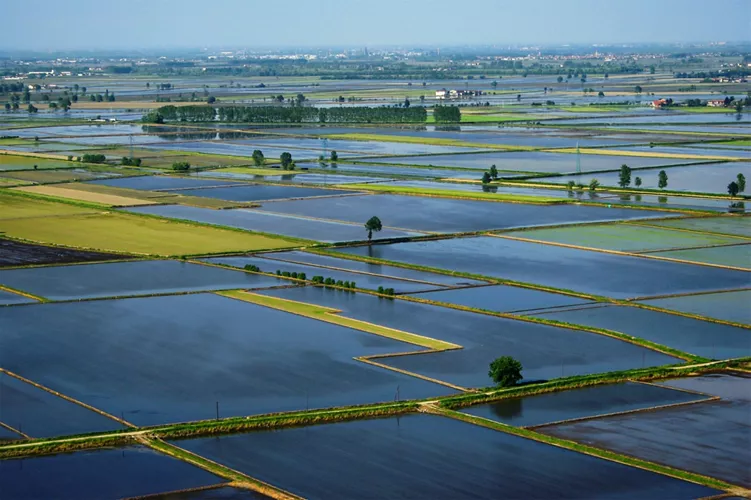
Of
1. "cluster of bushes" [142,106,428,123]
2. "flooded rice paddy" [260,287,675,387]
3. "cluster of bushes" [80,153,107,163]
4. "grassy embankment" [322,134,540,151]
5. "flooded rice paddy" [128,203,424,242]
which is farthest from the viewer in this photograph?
"cluster of bushes" [142,106,428,123]

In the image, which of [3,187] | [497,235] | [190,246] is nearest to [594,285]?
[497,235]

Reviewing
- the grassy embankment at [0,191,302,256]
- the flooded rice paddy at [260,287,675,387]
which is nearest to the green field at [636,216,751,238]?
the grassy embankment at [0,191,302,256]

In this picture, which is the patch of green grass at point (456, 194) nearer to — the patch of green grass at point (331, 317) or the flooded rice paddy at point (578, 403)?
the patch of green grass at point (331, 317)

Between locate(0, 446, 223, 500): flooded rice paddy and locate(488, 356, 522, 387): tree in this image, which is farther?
locate(488, 356, 522, 387): tree

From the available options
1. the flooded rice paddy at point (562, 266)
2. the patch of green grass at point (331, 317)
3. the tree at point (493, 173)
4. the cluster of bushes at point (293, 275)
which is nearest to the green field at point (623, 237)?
the flooded rice paddy at point (562, 266)

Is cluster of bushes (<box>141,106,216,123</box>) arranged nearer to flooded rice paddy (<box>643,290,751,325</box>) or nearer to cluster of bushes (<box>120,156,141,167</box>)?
cluster of bushes (<box>120,156,141,167</box>)

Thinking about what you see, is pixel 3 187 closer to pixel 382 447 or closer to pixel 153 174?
pixel 153 174
